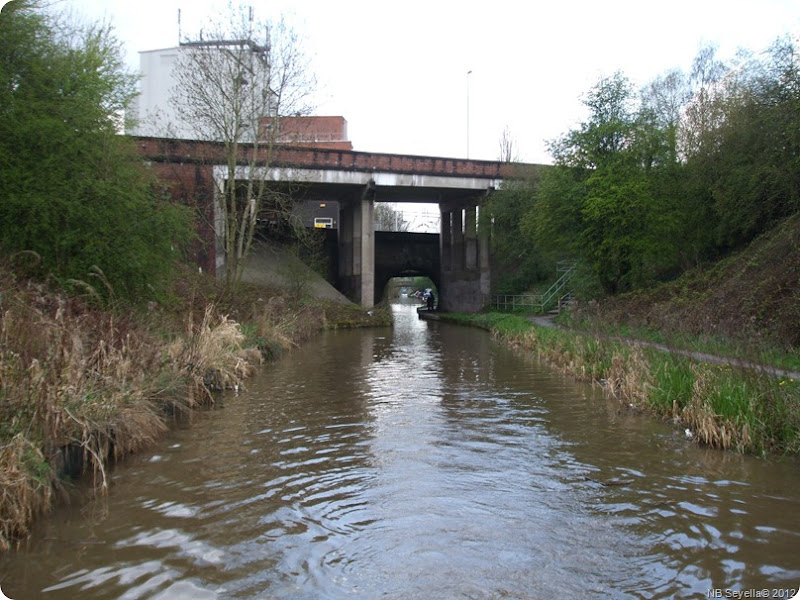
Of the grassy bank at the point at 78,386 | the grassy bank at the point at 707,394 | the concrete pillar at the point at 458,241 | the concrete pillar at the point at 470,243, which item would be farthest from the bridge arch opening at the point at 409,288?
the grassy bank at the point at 78,386

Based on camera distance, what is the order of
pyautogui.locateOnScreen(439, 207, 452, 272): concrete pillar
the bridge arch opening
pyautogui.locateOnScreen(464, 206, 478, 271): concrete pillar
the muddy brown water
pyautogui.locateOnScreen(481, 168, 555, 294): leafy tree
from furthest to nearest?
the bridge arch opening
pyautogui.locateOnScreen(439, 207, 452, 272): concrete pillar
pyautogui.locateOnScreen(464, 206, 478, 271): concrete pillar
pyautogui.locateOnScreen(481, 168, 555, 294): leafy tree
the muddy brown water

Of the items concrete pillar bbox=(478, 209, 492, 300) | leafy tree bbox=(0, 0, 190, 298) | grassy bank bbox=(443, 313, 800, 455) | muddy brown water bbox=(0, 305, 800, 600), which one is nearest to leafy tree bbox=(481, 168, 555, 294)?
concrete pillar bbox=(478, 209, 492, 300)

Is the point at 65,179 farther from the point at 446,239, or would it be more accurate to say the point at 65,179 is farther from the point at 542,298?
the point at 446,239

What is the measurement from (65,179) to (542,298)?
88.2 ft

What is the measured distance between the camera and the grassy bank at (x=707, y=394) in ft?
24.0

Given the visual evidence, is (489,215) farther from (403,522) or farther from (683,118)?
(403,522)

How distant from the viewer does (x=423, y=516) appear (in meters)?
5.50

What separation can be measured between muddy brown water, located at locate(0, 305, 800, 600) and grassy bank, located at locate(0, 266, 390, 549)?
33 centimetres

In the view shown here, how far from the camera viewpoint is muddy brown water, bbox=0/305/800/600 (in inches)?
169

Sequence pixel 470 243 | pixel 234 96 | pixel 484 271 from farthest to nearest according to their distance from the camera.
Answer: pixel 470 243
pixel 484 271
pixel 234 96

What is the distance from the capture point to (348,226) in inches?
1626

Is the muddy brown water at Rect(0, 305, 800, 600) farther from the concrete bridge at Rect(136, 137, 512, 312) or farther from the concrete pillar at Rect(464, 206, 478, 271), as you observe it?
the concrete pillar at Rect(464, 206, 478, 271)

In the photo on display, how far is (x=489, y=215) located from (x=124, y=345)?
31910mm

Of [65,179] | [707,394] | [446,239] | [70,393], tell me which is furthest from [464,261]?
[70,393]
